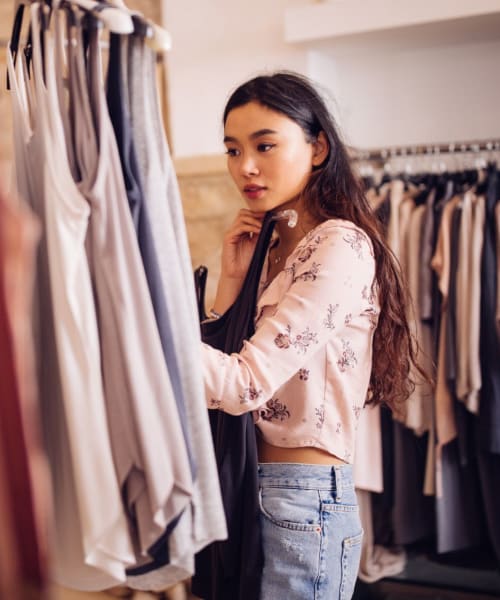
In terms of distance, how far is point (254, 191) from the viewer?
4.60 ft

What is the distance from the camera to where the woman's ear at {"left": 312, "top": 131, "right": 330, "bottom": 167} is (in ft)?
4.75

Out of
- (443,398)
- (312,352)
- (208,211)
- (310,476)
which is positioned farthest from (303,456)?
(208,211)

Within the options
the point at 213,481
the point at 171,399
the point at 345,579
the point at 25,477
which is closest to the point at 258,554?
the point at 345,579

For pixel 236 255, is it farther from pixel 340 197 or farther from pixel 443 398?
pixel 443 398

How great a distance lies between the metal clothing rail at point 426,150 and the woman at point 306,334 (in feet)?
2.79

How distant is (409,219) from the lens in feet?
7.51

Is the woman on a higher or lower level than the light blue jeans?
higher

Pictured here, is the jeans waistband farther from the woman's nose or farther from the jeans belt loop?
the woman's nose

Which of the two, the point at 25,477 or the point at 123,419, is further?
the point at 123,419

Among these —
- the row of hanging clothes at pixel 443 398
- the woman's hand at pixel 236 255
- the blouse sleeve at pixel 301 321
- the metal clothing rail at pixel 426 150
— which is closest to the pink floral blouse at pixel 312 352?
the blouse sleeve at pixel 301 321

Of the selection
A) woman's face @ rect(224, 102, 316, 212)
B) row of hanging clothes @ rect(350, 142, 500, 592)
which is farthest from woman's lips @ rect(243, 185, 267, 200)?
row of hanging clothes @ rect(350, 142, 500, 592)

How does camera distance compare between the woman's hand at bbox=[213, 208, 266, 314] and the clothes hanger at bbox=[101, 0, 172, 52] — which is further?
the woman's hand at bbox=[213, 208, 266, 314]

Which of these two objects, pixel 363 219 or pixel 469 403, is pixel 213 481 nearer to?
pixel 363 219

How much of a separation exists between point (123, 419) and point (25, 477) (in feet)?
0.94
